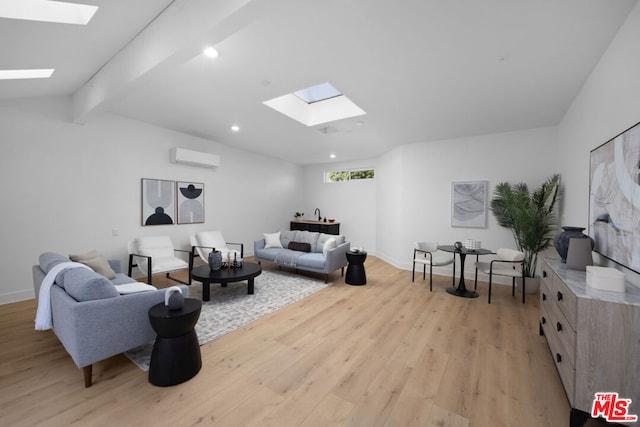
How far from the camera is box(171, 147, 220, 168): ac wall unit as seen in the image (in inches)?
200

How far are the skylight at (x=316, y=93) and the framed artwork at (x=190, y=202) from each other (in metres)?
2.96

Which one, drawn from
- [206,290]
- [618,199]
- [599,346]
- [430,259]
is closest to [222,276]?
[206,290]

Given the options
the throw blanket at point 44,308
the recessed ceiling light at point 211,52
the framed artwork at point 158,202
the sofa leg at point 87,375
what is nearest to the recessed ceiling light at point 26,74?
the recessed ceiling light at point 211,52

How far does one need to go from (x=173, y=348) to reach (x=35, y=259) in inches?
133

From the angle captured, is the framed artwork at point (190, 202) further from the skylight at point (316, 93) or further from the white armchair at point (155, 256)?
the skylight at point (316, 93)

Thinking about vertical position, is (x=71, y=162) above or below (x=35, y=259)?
above

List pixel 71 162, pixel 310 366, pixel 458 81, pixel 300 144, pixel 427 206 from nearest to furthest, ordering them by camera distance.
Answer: pixel 310 366
pixel 458 81
pixel 71 162
pixel 427 206
pixel 300 144

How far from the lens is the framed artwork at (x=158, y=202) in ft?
15.8

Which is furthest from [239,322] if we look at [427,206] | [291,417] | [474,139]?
[474,139]

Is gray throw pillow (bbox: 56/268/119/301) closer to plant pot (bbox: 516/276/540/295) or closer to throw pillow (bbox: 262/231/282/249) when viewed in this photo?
throw pillow (bbox: 262/231/282/249)

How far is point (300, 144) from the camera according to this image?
19.7 ft

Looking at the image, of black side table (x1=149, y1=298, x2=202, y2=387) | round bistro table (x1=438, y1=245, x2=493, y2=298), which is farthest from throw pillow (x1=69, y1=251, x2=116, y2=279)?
round bistro table (x1=438, y1=245, x2=493, y2=298)

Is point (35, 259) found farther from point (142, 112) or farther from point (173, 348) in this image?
point (173, 348)

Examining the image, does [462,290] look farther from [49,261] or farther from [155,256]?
[49,261]
